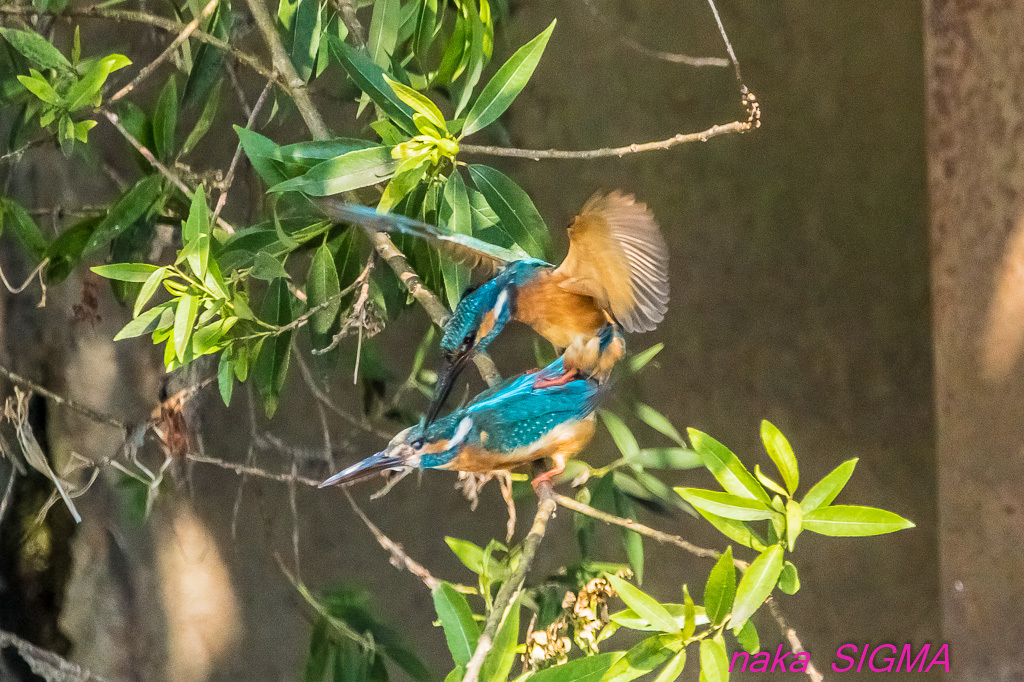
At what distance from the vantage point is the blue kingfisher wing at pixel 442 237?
1.66ft

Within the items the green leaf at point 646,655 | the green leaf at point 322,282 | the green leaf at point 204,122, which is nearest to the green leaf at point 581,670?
the green leaf at point 646,655

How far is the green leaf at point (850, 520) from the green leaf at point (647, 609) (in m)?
0.11

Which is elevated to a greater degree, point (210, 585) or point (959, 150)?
point (959, 150)

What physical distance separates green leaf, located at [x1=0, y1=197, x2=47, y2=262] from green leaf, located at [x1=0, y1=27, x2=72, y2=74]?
6.3 inches

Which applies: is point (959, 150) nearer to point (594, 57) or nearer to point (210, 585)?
point (594, 57)

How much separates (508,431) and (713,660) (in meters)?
0.20

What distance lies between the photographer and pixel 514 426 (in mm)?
512

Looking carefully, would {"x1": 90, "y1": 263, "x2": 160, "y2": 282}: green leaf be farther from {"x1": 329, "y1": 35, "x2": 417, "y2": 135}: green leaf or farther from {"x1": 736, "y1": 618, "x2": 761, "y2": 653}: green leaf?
{"x1": 736, "y1": 618, "x2": 761, "y2": 653}: green leaf

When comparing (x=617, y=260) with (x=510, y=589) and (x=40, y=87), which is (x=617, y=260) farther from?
(x=40, y=87)

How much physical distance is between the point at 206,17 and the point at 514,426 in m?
0.46

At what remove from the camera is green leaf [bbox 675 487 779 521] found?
1.64ft

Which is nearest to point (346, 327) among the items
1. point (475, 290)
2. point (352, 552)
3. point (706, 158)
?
point (475, 290)

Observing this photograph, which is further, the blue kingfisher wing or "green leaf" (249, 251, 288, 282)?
"green leaf" (249, 251, 288, 282)

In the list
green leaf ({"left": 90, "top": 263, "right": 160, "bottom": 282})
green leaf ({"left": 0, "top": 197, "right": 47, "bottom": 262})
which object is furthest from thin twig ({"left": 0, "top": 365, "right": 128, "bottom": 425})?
green leaf ({"left": 90, "top": 263, "right": 160, "bottom": 282})
